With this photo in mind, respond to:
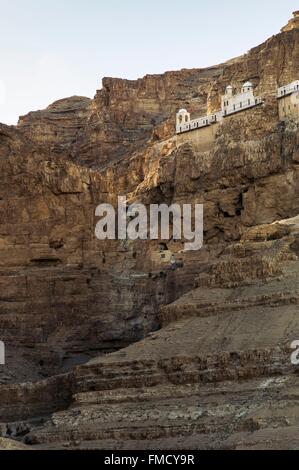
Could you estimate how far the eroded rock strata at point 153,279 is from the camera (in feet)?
217

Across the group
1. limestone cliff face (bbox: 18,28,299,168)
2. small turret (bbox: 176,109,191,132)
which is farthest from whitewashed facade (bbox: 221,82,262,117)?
limestone cliff face (bbox: 18,28,299,168)

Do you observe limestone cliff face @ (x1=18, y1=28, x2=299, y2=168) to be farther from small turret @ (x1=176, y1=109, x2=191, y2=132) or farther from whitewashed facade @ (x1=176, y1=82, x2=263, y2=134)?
whitewashed facade @ (x1=176, y1=82, x2=263, y2=134)

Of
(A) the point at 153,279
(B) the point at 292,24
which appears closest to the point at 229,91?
(B) the point at 292,24

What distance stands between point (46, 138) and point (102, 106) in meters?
7.99

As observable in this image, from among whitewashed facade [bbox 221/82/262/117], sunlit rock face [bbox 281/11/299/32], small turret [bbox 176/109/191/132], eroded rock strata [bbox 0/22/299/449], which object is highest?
sunlit rock face [bbox 281/11/299/32]

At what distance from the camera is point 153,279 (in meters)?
103

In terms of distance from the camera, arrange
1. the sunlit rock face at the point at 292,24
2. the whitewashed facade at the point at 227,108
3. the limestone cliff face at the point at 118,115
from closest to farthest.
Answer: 1. the whitewashed facade at the point at 227,108
2. the sunlit rock face at the point at 292,24
3. the limestone cliff face at the point at 118,115

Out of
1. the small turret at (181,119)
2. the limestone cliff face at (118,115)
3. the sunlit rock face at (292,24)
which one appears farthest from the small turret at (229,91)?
the sunlit rock face at (292,24)

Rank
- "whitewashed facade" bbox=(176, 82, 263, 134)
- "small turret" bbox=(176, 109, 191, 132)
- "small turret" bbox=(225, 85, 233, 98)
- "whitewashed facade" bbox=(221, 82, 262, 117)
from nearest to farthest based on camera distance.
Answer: "whitewashed facade" bbox=(221, 82, 262, 117) → "whitewashed facade" bbox=(176, 82, 263, 134) → "small turret" bbox=(176, 109, 191, 132) → "small turret" bbox=(225, 85, 233, 98)

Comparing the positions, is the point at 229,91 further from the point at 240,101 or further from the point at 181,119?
the point at 240,101

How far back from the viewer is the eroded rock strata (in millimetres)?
66000

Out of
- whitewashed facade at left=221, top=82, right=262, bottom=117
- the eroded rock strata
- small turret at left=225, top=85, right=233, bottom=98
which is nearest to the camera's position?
the eroded rock strata

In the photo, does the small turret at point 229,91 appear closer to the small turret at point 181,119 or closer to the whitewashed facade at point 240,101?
the whitewashed facade at point 240,101

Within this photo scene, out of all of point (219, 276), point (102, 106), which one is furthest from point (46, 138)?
point (219, 276)
